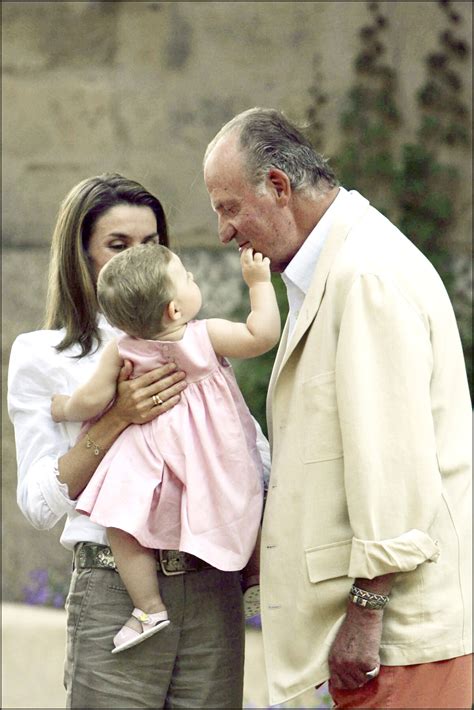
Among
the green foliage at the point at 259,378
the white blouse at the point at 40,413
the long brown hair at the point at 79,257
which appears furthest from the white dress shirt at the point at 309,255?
the green foliage at the point at 259,378

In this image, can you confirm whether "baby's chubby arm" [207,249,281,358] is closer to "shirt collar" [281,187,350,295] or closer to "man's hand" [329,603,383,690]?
"shirt collar" [281,187,350,295]

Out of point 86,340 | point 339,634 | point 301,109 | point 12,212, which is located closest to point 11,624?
point 12,212

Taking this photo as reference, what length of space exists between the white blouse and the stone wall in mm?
3264

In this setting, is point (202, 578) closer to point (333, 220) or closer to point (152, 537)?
point (152, 537)

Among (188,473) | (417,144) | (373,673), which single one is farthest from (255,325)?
(417,144)

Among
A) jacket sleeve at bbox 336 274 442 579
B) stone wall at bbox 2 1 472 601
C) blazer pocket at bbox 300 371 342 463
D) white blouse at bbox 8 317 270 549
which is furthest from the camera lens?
stone wall at bbox 2 1 472 601

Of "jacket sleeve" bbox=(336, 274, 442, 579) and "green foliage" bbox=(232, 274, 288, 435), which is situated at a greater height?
"jacket sleeve" bbox=(336, 274, 442, 579)

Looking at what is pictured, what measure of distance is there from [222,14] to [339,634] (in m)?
4.48

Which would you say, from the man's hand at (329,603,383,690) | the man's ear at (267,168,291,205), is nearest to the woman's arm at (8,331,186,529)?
the man's ear at (267,168,291,205)

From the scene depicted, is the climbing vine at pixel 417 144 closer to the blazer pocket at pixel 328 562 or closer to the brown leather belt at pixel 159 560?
the brown leather belt at pixel 159 560

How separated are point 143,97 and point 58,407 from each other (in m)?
3.87

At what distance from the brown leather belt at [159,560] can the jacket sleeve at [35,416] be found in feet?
0.37

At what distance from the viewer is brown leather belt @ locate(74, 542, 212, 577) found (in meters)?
2.71

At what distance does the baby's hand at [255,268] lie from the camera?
2.65 meters
